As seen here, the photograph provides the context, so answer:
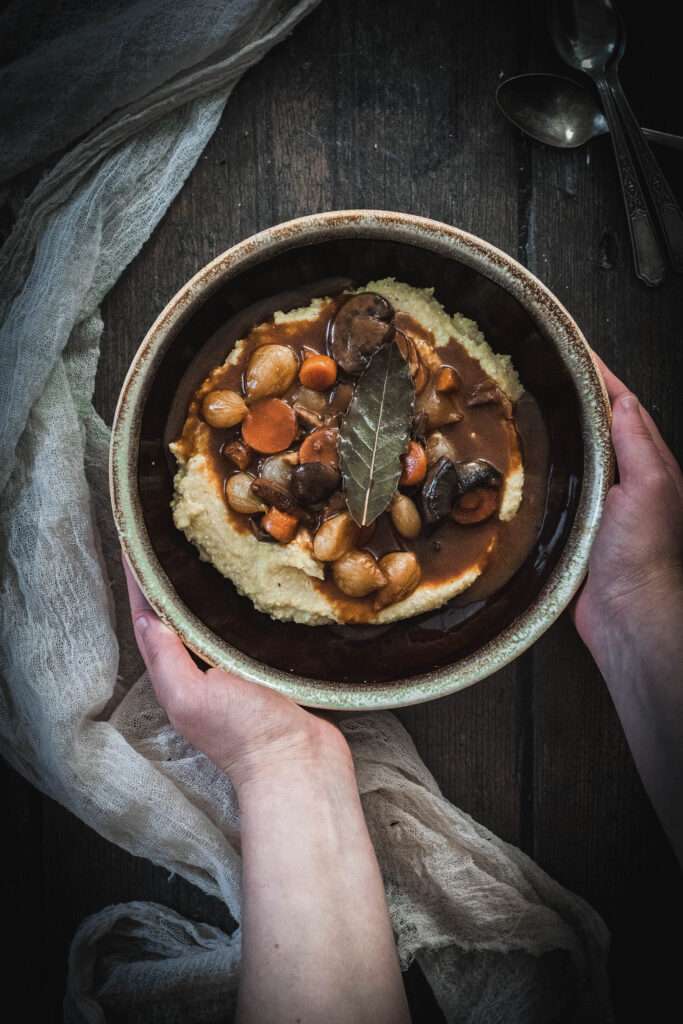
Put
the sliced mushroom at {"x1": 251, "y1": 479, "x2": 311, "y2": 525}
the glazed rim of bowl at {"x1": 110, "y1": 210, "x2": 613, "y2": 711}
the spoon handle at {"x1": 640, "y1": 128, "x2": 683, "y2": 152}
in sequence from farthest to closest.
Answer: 1. the spoon handle at {"x1": 640, "y1": 128, "x2": 683, "y2": 152}
2. the sliced mushroom at {"x1": 251, "y1": 479, "x2": 311, "y2": 525}
3. the glazed rim of bowl at {"x1": 110, "y1": 210, "x2": 613, "y2": 711}

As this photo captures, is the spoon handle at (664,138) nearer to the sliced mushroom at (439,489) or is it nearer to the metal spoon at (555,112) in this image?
the metal spoon at (555,112)

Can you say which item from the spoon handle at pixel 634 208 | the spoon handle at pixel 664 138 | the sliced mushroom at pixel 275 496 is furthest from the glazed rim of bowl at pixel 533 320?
the spoon handle at pixel 664 138

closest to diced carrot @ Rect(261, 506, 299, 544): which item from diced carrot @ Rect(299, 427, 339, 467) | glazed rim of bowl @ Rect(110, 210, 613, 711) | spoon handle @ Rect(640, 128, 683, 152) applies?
diced carrot @ Rect(299, 427, 339, 467)

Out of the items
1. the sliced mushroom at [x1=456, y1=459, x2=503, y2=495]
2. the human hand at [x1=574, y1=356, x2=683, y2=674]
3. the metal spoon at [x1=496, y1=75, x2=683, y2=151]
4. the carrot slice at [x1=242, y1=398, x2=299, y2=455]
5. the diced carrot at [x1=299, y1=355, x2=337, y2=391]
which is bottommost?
the human hand at [x1=574, y1=356, x2=683, y2=674]

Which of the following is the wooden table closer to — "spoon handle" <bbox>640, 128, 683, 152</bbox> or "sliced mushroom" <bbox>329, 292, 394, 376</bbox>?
"spoon handle" <bbox>640, 128, 683, 152</bbox>

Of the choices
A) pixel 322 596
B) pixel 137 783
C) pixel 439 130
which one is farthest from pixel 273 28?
pixel 137 783

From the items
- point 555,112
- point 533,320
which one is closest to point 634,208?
point 555,112

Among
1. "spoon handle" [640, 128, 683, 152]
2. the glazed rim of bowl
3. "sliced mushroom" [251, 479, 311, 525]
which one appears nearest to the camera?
the glazed rim of bowl
